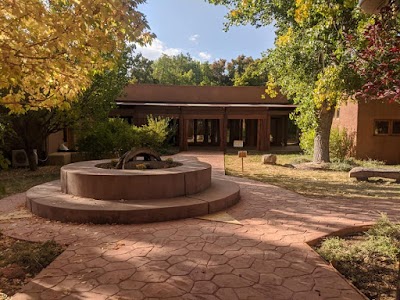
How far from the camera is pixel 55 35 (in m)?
2.99

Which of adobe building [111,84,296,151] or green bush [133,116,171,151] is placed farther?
adobe building [111,84,296,151]

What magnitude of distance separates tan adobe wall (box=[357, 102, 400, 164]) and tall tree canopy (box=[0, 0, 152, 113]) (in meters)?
15.1

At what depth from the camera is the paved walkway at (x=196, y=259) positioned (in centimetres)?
306

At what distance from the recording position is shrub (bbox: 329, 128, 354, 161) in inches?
629

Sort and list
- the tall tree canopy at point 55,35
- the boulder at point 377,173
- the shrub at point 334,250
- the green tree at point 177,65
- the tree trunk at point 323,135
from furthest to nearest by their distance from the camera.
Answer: the green tree at point 177,65
the tree trunk at point 323,135
the boulder at point 377,173
the shrub at point 334,250
the tall tree canopy at point 55,35

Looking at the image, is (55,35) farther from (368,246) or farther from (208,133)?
(208,133)

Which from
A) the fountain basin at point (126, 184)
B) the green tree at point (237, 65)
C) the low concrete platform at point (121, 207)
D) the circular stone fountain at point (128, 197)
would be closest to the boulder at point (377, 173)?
the circular stone fountain at point (128, 197)

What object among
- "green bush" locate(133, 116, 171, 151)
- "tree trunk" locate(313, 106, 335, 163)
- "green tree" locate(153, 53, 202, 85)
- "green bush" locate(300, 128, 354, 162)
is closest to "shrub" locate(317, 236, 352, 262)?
"tree trunk" locate(313, 106, 335, 163)

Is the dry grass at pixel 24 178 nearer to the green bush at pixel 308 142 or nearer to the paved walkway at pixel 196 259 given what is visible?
the paved walkway at pixel 196 259

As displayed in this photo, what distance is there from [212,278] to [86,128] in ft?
35.6

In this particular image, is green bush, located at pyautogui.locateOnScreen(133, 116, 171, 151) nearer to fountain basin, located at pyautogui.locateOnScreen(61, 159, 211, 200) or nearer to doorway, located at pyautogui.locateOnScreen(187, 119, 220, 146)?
fountain basin, located at pyautogui.locateOnScreen(61, 159, 211, 200)

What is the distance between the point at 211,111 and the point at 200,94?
11.9ft

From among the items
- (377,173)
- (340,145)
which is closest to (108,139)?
(377,173)

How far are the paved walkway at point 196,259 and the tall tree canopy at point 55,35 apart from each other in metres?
2.06
